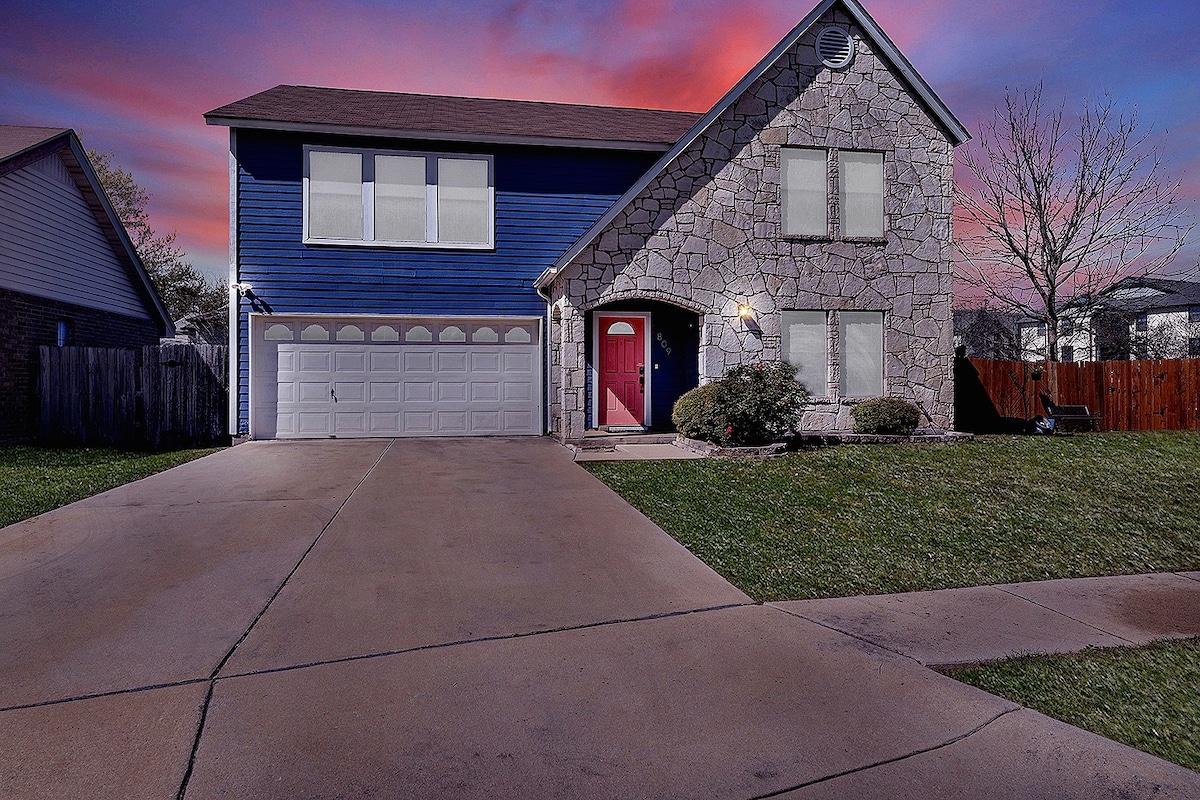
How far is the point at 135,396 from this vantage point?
13.5 m

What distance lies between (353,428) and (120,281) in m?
10.4

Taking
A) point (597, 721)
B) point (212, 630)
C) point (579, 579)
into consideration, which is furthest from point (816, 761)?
point (212, 630)

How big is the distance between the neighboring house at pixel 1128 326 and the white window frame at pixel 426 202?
17022 mm

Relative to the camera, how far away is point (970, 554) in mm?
Result: 5617

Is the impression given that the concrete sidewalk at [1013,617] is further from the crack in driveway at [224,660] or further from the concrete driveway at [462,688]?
the crack in driveway at [224,660]

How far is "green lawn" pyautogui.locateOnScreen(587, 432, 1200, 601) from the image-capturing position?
5.21m

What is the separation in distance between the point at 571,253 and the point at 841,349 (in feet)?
19.4

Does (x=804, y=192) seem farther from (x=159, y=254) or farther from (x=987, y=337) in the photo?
(x=159, y=254)

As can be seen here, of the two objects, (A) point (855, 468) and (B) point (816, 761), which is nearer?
(B) point (816, 761)

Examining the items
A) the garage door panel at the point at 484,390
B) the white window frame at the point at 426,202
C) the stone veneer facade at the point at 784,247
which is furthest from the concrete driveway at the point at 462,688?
the white window frame at the point at 426,202

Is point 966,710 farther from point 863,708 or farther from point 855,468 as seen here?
point 855,468

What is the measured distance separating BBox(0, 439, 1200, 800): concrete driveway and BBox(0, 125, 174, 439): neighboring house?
1036 centimetres

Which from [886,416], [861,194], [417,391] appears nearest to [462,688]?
[886,416]

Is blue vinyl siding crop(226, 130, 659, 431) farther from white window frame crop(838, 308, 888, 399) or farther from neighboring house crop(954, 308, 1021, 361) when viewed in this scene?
neighboring house crop(954, 308, 1021, 361)
